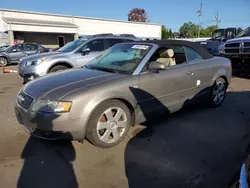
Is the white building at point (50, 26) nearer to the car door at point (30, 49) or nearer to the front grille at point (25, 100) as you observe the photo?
the car door at point (30, 49)

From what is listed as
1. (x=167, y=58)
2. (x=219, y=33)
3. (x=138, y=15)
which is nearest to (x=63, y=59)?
(x=167, y=58)

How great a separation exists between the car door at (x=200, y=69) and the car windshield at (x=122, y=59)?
1.14 meters

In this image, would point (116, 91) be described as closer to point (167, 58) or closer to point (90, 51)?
point (167, 58)

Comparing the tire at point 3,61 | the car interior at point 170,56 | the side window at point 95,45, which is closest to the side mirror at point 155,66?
the car interior at point 170,56

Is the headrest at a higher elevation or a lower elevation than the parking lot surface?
higher

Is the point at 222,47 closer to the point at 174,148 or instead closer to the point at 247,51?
the point at 247,51

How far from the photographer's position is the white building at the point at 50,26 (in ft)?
83.9

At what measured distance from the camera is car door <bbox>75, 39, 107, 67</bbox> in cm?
759

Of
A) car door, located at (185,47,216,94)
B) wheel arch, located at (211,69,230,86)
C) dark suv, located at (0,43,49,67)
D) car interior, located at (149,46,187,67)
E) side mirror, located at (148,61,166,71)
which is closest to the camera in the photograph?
side mirror, located at (148,61,166,71)

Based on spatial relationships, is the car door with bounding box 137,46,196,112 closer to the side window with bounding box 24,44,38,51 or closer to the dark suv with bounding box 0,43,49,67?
the dark suv with bounding box 0,43,49,67

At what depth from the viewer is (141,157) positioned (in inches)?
126

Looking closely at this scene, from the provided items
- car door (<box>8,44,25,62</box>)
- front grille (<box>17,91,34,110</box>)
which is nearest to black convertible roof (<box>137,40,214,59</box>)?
front grille (<box>17,91,34,110</box>)

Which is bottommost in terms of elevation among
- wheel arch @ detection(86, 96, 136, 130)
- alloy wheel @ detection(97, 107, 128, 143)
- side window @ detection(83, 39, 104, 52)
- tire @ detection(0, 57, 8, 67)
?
alloy wheel @ detection(97, 107, 128, 143)

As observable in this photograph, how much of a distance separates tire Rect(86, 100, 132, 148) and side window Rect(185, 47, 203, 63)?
6.49 ft
